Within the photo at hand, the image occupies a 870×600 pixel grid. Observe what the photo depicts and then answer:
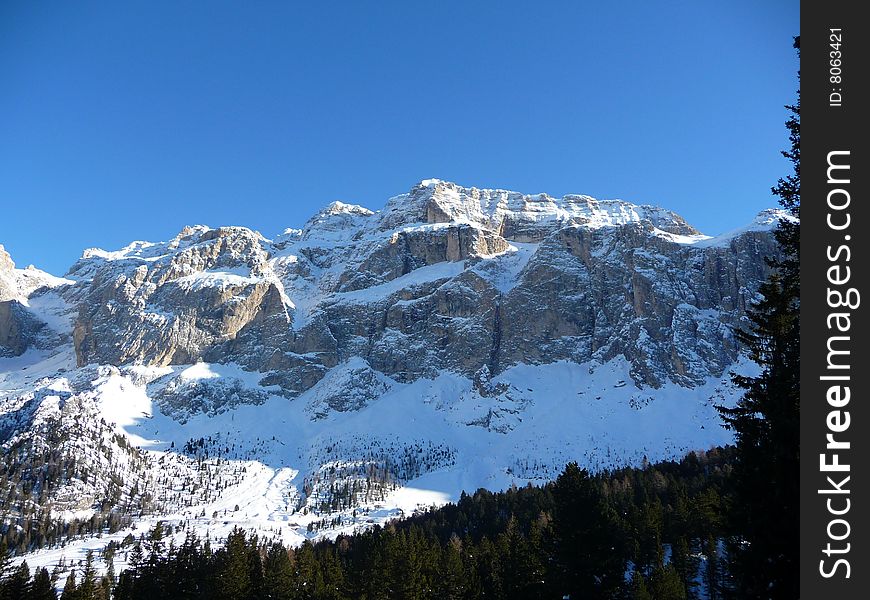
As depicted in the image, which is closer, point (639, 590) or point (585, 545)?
point (585, 545)

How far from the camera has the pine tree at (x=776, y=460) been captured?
595 inches

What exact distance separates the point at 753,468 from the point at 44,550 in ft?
669

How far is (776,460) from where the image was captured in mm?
15469

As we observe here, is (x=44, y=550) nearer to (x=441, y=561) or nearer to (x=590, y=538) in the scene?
(x=441, y=561)

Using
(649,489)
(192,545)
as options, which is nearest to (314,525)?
(649,489)

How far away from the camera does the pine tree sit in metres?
15.1
